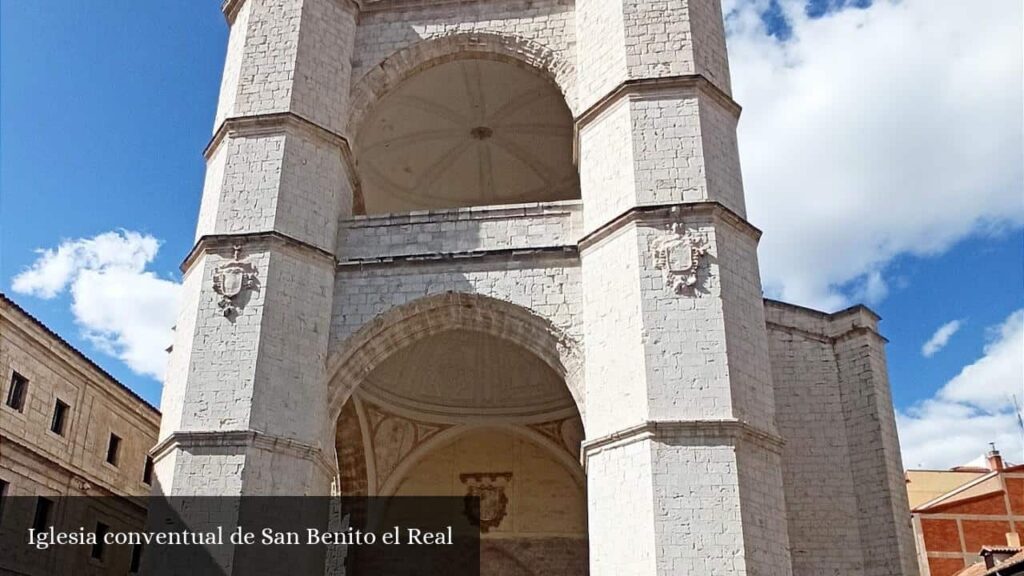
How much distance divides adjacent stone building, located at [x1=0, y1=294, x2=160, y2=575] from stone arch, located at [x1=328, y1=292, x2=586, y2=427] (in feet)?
20.3

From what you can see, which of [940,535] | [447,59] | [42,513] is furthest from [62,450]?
[940,535]

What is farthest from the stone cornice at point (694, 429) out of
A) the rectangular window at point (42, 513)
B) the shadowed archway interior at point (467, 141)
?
the rectangular window at point (42, 513)

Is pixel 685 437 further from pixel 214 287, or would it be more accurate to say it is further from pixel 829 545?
pixel 214 287

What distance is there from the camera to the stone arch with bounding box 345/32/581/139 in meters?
12.9

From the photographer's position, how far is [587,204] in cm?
1149

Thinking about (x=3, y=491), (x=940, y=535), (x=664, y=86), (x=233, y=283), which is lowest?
(x=3, y=491)

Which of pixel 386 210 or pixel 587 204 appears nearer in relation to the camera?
pixel 587 204

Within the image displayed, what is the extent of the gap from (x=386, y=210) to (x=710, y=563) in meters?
10.6

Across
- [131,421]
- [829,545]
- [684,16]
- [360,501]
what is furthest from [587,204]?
[131,421]

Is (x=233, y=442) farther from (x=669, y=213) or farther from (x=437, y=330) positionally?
(x=669, y=213)

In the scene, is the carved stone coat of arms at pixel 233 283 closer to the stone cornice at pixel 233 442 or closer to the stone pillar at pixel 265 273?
the stone pillar at pixel 265 273

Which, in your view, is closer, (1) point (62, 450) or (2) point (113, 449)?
(1) point (62, 450)

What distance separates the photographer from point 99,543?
16.8 meters

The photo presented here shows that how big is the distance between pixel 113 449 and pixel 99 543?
5.54ft
